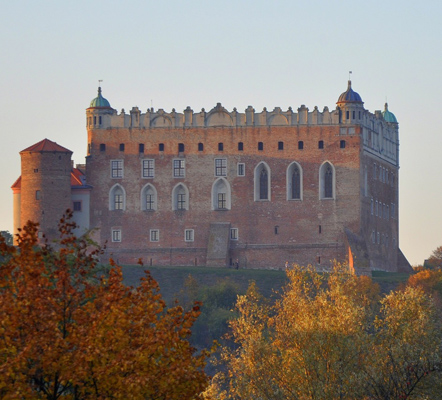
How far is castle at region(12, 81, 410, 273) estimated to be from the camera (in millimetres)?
77062

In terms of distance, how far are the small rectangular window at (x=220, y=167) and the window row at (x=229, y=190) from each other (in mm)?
357

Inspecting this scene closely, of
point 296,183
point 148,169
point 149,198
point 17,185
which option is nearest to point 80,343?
point 296,183

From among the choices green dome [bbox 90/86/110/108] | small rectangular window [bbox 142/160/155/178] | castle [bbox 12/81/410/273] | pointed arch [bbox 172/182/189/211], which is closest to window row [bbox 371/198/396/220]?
castle [bbox 12/81/410/273]

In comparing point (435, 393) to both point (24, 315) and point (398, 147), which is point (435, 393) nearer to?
point (24, 315)

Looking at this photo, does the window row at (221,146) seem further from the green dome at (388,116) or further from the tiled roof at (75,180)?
the green dome at (388,116)

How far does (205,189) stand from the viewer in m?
78.6

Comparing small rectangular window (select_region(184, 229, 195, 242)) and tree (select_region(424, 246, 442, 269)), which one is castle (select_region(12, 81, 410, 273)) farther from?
tree (select_region(424, 246, 442, 269))

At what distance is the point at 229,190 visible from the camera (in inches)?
3091

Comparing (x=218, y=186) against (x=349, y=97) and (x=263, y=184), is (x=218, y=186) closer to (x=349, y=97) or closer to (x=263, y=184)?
(x=263, y=184)

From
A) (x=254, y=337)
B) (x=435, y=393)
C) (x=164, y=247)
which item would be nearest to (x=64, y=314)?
(x=435, y=393)

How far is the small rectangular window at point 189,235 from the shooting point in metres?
78.4

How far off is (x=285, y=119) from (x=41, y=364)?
188 feet

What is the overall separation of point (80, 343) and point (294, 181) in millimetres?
56117

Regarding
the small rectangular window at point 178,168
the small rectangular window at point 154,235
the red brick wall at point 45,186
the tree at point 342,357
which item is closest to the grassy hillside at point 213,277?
the small rectangular window at point 154,235
